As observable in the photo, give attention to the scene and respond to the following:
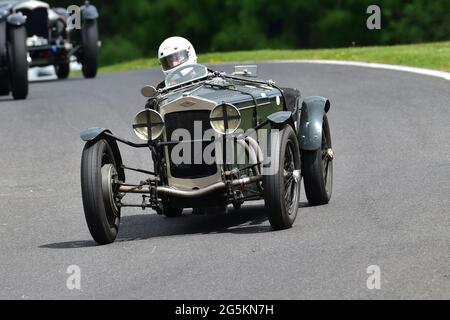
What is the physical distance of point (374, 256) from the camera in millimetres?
8375

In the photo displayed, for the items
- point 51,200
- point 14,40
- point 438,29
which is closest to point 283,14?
point 438,29

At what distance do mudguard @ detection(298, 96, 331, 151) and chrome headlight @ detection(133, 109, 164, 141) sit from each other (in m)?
1.54

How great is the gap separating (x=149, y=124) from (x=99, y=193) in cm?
69

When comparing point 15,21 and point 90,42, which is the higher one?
point 15,21

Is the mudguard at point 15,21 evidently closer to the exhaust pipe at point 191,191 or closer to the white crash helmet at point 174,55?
the white crash helmet at point 174,55

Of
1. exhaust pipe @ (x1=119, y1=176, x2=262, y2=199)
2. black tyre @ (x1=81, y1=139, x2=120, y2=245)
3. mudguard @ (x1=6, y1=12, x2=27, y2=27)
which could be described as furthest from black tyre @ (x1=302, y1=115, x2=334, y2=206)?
mudguard @ (x1=6, y1=12, x2=27, y2=27)

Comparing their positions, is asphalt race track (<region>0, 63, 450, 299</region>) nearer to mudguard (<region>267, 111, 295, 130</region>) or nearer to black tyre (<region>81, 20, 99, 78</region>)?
mudguard (<region>267, 111, 295, 130</region>)

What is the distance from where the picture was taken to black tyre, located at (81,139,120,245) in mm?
9602

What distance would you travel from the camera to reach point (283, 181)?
9656 millimetres

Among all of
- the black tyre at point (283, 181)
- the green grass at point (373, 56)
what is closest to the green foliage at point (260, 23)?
the green grass at point (373, 56)

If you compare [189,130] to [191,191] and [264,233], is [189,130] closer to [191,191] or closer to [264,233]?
[191,191]

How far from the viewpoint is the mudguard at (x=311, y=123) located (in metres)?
10.9

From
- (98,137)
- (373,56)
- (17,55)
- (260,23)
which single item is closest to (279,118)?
(98,137)
